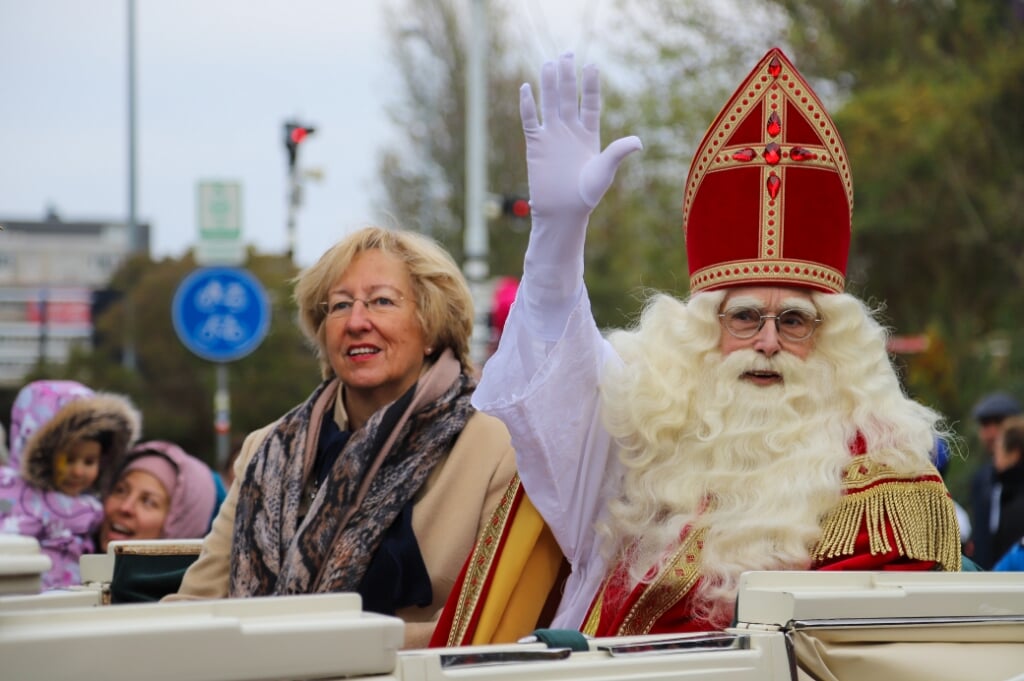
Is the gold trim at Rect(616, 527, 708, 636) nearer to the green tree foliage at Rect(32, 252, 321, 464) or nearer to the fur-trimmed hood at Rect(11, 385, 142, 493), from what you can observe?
the fur-trimmed hood at Rect(11, 385, 142, 493)

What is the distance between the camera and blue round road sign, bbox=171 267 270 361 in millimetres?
10156

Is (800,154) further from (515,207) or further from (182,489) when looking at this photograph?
(515,207)

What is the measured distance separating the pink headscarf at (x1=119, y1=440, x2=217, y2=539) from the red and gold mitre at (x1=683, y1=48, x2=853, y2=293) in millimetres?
2395

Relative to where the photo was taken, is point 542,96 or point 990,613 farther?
point 542,96

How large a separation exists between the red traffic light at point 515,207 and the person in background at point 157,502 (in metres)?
10.1

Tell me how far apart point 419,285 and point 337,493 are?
669 millimetres

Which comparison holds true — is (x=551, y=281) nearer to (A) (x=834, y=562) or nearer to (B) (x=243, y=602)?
(A) (x=834, y=562)

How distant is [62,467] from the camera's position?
568 centimetres

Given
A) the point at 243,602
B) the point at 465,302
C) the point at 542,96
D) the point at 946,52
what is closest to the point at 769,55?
the point at 542,96

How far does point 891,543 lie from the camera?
341 cm

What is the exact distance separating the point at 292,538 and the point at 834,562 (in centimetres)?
142

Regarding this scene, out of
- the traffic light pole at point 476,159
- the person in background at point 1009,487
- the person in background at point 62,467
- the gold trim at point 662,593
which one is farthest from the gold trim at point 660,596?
the traffic light pole at point 476,159

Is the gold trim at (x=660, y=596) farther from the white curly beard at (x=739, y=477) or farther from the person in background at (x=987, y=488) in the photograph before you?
the person in background at (x=987, y=488)

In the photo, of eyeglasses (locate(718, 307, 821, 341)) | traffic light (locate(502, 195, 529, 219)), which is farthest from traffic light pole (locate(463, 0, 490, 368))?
eyeglasses (locate(718, 307, 821, 341))
